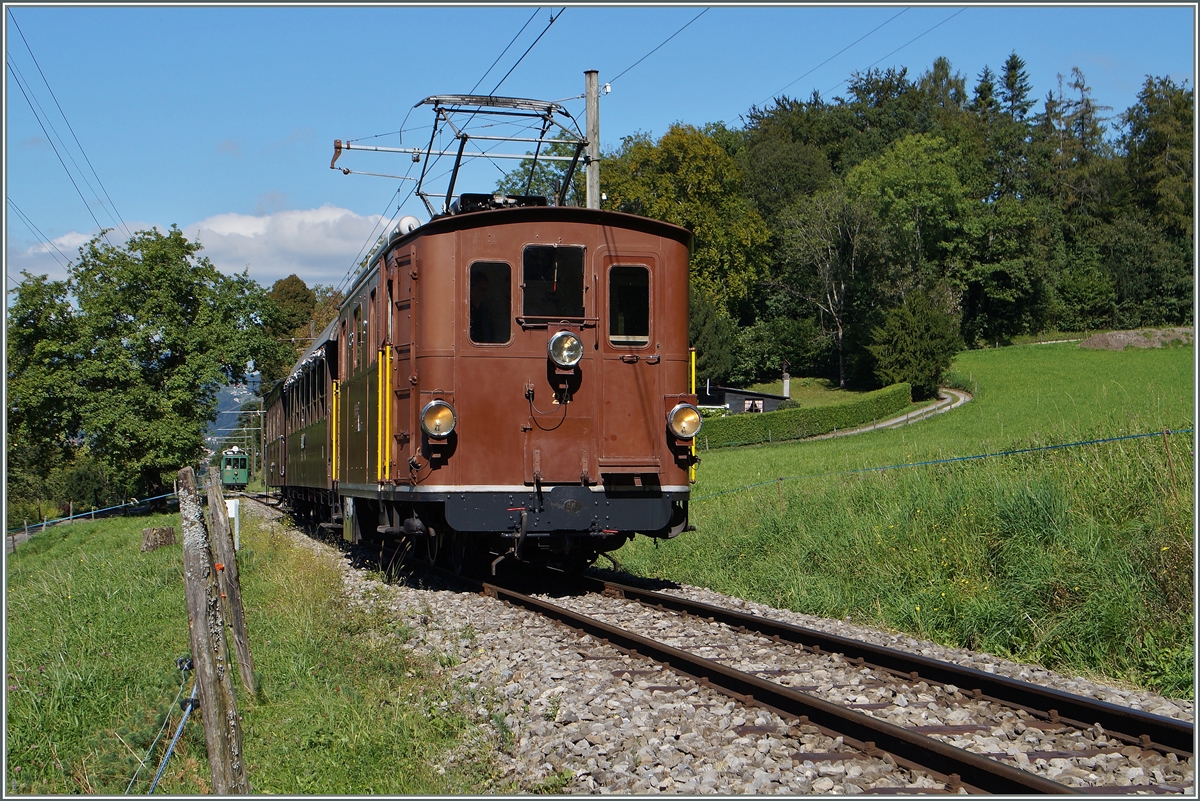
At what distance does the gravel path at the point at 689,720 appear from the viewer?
471 centimetres

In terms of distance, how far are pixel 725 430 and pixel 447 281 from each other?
3597cm

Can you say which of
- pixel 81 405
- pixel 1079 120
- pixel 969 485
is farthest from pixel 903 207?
pixel 969 485

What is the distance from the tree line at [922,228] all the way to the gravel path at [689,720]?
48.1m

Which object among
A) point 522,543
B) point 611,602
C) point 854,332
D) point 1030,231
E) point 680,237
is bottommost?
point 611,602

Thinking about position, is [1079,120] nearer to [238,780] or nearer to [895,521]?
[895,521]

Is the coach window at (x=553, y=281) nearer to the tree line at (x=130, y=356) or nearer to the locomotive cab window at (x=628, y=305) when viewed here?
the locomotive cab window at (x=628, y=305)

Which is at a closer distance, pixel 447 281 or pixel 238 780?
pixel 238 780

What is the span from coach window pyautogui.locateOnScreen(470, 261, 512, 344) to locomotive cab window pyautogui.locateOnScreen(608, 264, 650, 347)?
1.02 meters

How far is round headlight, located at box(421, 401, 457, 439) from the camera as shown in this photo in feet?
30.8

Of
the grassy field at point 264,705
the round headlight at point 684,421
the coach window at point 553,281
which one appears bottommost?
the grassy field at point 264,705

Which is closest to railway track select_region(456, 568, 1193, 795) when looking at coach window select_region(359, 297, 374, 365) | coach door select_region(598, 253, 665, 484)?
coach door select_region(598, 253, 665, 484)

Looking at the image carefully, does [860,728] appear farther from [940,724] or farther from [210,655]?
[210,655]

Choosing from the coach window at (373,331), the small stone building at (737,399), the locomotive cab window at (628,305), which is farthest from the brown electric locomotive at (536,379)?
the small stone building at (737,399)

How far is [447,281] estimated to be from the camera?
983cm
